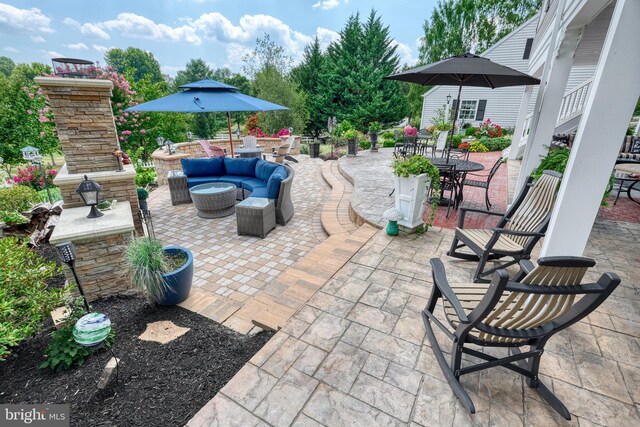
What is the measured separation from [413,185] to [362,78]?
18752 mm

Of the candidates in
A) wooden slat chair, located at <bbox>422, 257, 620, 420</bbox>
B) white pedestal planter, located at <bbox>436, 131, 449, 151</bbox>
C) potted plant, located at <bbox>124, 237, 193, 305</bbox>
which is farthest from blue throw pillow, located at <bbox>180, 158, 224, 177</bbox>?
white pedestal planter, located at <bbox>436, 131, 449, 151</bbox>

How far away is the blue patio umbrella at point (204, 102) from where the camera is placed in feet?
19.0

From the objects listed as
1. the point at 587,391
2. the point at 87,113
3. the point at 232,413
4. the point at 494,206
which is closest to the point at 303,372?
the point at 232,413

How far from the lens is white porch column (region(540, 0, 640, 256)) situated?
6.79 feet

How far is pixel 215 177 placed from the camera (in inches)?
273

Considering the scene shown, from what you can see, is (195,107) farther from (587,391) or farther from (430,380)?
(587,391)

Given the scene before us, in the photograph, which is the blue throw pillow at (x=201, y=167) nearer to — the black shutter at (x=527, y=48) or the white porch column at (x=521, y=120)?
the white porch column at (x=521, y=120)

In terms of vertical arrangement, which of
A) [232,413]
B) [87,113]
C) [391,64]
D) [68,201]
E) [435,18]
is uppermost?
[435,18]

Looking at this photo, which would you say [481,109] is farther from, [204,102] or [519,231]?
[519,231]

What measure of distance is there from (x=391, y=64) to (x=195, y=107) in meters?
19.4

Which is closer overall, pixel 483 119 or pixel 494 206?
pixel 494 206

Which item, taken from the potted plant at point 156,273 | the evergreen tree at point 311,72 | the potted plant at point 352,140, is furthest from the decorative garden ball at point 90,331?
the evergreen tree at point 311,72

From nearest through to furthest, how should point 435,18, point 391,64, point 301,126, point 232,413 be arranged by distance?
point 232,413 → point 301,126 → point 391,64 → point 435,18

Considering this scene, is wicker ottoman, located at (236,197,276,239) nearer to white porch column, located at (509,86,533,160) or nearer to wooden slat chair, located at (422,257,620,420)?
wooden slat chair, located at (422,257,620,420)
